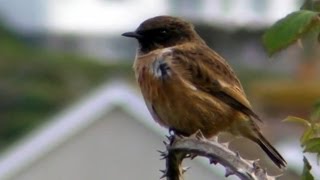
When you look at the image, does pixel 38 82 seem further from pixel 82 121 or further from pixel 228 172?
pixel 228 172

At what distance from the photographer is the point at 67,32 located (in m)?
41.6

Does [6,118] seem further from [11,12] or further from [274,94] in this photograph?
[11,12]

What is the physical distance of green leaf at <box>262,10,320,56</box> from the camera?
236 cm

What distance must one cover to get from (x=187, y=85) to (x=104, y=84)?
9374 mm

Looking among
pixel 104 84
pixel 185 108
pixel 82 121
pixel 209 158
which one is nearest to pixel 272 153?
pixel 185 108

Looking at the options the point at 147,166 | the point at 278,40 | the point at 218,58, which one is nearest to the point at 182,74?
the point at 218,58

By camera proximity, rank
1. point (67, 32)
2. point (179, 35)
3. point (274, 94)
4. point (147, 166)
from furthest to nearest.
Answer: point (67, 32) < point (274, 94) < point (147, 166) < point (179, 35)

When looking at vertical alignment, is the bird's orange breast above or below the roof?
above

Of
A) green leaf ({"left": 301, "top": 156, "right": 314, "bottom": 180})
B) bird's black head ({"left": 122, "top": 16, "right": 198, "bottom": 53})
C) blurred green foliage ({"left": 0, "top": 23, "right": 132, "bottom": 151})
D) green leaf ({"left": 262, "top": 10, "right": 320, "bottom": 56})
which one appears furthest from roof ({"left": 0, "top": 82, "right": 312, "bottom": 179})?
blurred green foliage ({"left": 0, "top": 23, "right": 132, "bottom": 151})

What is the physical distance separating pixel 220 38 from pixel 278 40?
33287 millimetres

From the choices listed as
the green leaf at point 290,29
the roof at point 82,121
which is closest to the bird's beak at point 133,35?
the green leaf at point 290,29

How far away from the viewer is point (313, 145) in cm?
233

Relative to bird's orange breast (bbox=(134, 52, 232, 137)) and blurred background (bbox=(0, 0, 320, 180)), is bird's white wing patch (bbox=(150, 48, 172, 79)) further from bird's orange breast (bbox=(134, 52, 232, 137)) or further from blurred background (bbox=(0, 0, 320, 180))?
blurred background (bbox=(0, 0, 320, 180))

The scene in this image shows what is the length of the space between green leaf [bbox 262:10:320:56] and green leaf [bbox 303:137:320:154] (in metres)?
0.17
